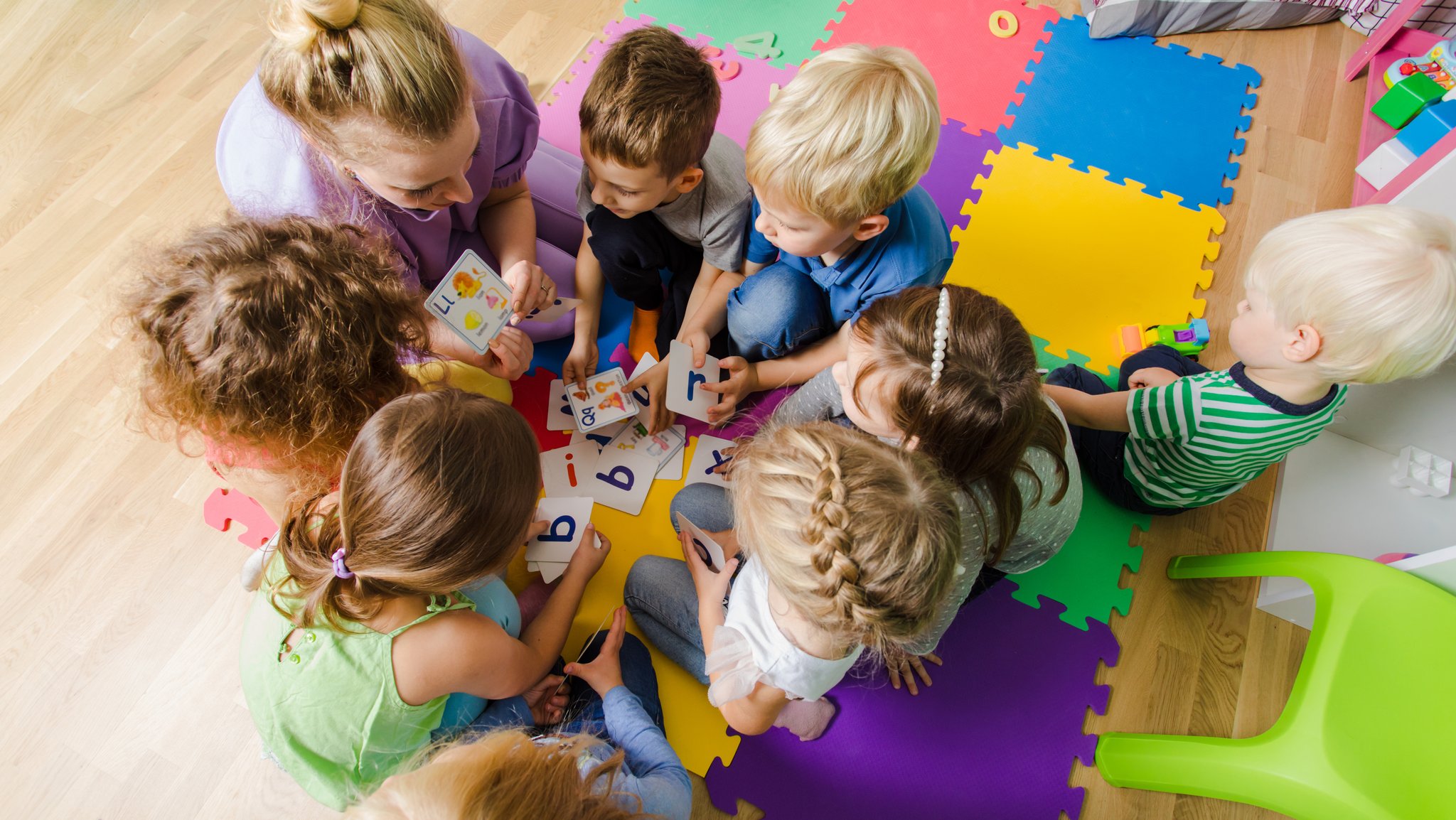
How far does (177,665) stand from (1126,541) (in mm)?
2392

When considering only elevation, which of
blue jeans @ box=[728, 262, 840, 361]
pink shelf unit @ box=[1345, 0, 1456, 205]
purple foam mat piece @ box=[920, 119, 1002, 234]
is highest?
pink shelf unit @ box=[1345, 0, 1456, 205]

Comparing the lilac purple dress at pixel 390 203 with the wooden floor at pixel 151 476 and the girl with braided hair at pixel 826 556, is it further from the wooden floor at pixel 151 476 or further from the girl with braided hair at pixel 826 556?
the girl with braided hair at pixel 826 556

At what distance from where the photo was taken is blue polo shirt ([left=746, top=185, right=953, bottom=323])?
1655 millimetres

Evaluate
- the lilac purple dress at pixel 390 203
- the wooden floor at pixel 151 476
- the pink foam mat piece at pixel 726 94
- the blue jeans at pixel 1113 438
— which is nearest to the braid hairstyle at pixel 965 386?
the blue jeans at pixel 1113 438

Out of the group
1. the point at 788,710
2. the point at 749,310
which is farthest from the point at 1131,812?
the point at 749,310

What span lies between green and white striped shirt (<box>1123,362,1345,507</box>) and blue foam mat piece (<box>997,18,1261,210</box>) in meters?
1.03

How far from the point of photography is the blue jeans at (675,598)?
1706 mm

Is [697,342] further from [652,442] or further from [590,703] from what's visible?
[590,703]

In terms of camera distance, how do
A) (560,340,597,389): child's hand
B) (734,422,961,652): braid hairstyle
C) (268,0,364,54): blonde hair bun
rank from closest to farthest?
(734,422,961,652): braid hairstyle, (268,0,364,54): blonde hair bun, (560,340,597,389): child's hand

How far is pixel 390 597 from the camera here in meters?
1.22

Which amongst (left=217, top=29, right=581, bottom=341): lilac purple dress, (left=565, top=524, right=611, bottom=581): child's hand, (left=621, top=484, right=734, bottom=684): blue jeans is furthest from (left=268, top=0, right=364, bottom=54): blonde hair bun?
(left=621, top=484, right=734, bottom=684): blue jeans

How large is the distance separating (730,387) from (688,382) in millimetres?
113

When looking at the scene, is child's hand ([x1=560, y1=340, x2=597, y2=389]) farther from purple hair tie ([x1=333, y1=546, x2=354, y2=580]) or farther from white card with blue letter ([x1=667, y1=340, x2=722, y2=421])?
purple hair tie ([x1=333, y1=546, x2=354, y2=580])

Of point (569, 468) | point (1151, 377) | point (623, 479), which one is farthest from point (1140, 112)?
point (569, 468)
